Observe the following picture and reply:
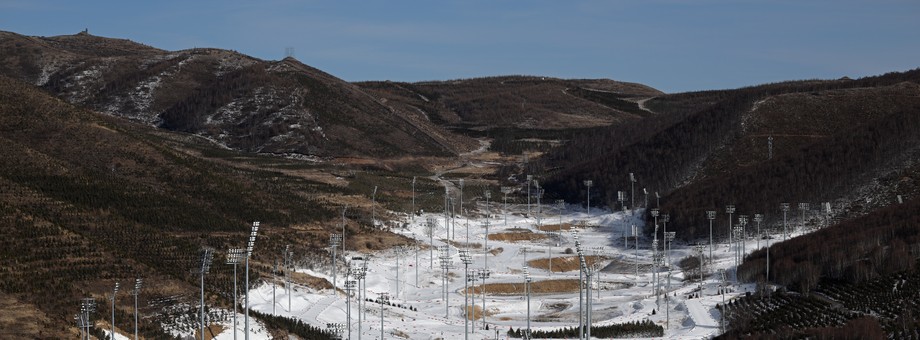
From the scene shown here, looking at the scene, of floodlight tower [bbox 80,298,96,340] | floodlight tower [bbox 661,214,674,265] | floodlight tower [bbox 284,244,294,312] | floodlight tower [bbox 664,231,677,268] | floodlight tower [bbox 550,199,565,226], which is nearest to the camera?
floodlight tower [bbox 80,298,96,340]

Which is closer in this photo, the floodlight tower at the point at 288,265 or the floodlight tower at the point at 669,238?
the floodlight tower at the point at 288,265

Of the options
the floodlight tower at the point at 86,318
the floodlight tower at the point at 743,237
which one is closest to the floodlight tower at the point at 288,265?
the floodlight tower at the point at 86,318

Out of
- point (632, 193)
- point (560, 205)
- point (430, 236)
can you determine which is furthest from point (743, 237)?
point (632, 193)

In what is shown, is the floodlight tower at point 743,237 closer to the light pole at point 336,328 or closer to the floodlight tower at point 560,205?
the floodlight tower at point 560,205

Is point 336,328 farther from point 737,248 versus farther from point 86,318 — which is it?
point 737,248

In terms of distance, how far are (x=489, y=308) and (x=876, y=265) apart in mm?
32181

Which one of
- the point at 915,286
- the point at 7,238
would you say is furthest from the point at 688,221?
the point at 7,238

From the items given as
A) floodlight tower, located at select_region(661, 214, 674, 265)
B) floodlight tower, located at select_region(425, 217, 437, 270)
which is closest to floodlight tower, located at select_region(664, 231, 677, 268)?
floodlight tower, located at select_region(661, 214, 674, 265)

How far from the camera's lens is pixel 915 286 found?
9794 centimetres

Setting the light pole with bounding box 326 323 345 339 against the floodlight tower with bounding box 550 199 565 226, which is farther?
the floodlight tower with bounding box 550 199 565 226

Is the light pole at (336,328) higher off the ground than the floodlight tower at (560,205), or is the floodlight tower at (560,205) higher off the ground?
the floodlight tower at (560,205)

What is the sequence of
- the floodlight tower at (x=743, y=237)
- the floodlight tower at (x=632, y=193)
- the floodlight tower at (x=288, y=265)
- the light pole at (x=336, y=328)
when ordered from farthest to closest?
the floodlight tower at (x=632, y=193) → the floodlight tower at (x=743, y=237) → the floodlight tower at (x=288, y=265) → the light pole at (x=336, y=328)

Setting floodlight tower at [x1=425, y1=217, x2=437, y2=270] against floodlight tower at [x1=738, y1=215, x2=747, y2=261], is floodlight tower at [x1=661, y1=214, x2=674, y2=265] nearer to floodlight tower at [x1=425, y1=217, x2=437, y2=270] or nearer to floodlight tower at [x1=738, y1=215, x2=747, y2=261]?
floodlight tower at [x1=738, y1=215, x2=747, y2=261]

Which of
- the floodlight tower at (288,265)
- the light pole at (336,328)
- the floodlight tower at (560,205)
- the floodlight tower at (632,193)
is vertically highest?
the floodlight tower at (632,193)
